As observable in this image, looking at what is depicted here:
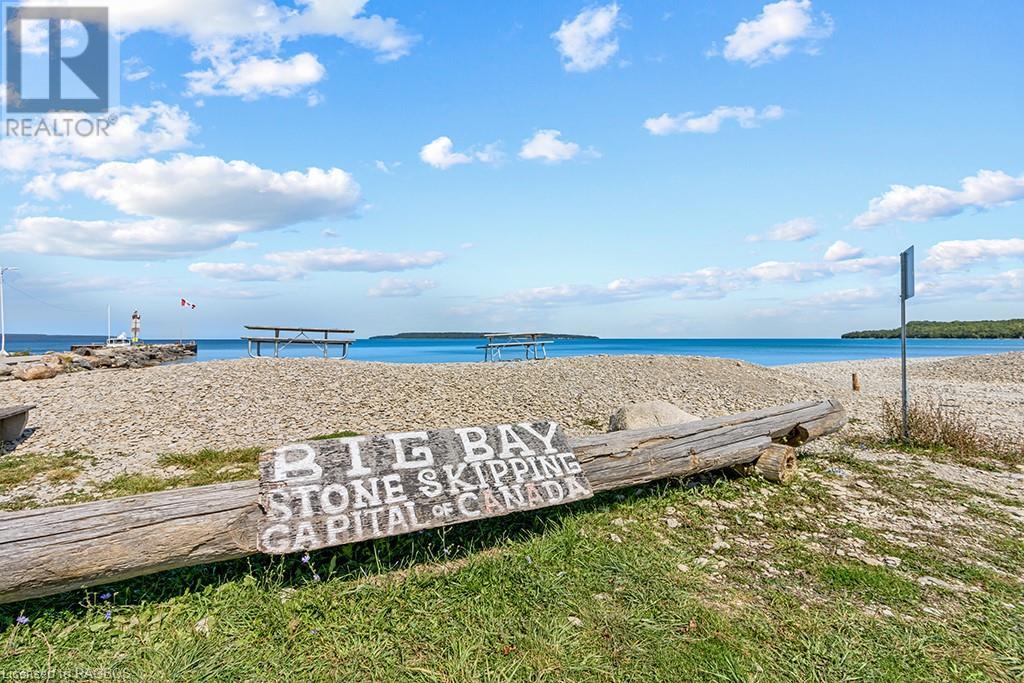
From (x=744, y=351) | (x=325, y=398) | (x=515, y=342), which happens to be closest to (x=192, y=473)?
(x=325, y=398)

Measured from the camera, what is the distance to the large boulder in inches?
270

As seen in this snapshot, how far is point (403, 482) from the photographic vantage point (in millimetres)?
3637

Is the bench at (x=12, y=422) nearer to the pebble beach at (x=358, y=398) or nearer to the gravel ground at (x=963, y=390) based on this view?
the pebble beach at (x=358, y=398)

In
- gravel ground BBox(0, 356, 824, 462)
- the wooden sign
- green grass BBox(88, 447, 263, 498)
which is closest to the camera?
the wooden sign

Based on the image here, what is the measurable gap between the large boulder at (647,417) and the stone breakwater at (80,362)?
1443 centimetres

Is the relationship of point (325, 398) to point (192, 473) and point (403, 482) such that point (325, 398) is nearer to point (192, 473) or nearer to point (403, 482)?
point (192, 473)

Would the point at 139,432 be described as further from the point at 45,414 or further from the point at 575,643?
the point at 575,643

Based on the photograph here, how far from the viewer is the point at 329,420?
8.38 metres

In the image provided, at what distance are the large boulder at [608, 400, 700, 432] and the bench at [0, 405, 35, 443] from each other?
8.13 m

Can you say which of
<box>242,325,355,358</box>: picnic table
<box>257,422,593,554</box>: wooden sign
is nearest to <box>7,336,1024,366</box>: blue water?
<box>242,325,355,358</box>: picnic table

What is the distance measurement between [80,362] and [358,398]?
19.4m

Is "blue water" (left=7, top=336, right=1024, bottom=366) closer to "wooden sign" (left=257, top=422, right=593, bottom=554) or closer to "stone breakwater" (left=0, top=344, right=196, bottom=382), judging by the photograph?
"stone breakwater" (left=0, top=344, right=196, bottom=382)

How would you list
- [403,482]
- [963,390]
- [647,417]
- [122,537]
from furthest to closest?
[963,390]
[647,417]
[403,482]
[122,537]

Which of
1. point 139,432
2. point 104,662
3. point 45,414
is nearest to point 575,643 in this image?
point 104,662
